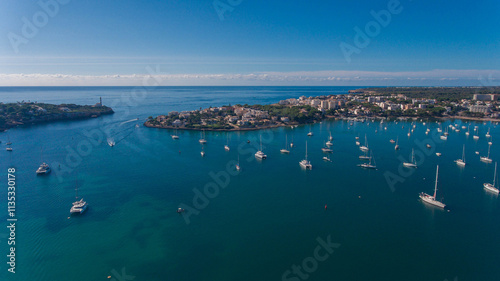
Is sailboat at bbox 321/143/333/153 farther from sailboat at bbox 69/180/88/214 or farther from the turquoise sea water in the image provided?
sailboat at bbox 69/180/88/214

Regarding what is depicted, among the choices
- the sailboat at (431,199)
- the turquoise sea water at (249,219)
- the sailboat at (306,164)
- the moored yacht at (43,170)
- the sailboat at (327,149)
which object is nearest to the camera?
the turquoise sea water at (249,219)

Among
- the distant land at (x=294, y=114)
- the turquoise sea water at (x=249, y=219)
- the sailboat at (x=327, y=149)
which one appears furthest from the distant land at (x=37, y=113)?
the sailboat at (x=327, y=149)

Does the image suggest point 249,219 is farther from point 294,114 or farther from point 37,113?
point 37,113

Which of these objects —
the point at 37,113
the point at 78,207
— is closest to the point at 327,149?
the point at 78,207

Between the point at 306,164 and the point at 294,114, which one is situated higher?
the point at 294,114

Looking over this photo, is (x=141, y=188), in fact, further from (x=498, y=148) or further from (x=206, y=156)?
(x=498, y=148)

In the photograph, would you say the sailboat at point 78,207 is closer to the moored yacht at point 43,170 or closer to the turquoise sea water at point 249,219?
the turquoise sea water at point 249,219
